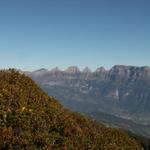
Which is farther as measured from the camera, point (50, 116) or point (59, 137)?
point (50, 116)

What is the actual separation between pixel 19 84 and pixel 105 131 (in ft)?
49.3

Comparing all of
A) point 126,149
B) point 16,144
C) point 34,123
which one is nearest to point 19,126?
point 34,123

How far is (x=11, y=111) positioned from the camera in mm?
44812

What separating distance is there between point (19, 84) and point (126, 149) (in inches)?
717

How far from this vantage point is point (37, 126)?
43.8 meters

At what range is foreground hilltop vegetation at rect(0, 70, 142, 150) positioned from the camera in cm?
3888

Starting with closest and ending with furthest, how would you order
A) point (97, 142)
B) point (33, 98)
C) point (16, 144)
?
1. point (16, 144)
2. point (97, 142)
3. point (33, 98)

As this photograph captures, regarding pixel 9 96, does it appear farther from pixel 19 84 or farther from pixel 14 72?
pixel 14 72

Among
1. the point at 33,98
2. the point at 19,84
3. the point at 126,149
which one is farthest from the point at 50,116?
the point at 126,149

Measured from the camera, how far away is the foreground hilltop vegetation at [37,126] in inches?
1531

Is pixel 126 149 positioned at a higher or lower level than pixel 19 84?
lower

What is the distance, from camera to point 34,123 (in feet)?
145

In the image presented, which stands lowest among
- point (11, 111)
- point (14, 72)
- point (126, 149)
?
point (126, 149)

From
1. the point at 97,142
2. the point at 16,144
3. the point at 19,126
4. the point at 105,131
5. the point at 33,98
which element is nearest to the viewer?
the point at 16,144
